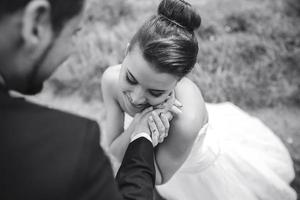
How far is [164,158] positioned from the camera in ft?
6.82

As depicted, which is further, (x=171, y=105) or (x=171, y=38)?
(x=171, y=105)

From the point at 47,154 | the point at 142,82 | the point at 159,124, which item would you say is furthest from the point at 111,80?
the point at 47,154

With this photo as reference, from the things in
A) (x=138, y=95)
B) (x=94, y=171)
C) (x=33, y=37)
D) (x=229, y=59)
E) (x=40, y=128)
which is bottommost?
(x=229, y=59)

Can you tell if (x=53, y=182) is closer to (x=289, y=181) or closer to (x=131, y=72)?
(x=131, y=72)

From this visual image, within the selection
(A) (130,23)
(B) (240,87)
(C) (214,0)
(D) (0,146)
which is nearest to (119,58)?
(A) (130,23)

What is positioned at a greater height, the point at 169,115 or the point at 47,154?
the point at 47,154

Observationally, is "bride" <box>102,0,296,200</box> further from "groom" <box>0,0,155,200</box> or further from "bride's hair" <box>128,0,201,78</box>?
"groom" <box>0,0,155,200</box>

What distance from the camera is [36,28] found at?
952mm

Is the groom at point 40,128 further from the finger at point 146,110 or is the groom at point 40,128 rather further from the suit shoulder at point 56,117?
the finger at point 146,110

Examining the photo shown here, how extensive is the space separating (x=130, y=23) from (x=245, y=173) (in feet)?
7.69

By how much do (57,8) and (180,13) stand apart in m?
1.02

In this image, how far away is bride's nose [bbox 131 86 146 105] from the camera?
192cm

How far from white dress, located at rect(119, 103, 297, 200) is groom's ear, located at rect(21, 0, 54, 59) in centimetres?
148

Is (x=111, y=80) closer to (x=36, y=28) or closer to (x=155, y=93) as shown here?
(x=155, y=93)
